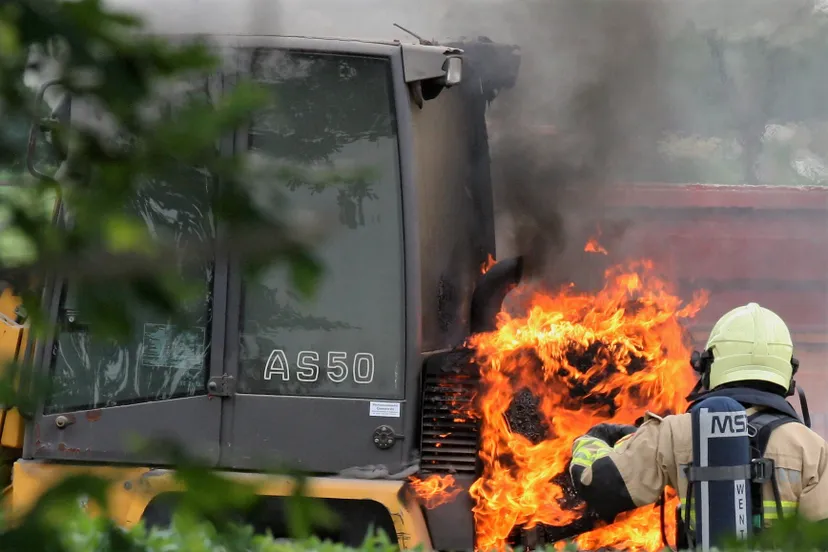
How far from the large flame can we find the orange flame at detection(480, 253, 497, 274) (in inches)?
42.6

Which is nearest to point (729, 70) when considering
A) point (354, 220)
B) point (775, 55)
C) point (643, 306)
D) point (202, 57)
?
point (775, 55)

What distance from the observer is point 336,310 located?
425 centimetres

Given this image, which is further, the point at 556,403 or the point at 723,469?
the point at 556,403

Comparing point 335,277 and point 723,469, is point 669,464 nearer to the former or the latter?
point 723,469

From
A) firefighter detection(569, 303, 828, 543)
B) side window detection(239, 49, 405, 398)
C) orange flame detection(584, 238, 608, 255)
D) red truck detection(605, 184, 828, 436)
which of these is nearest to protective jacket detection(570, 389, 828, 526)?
firefighter detection(569, 303, 828, 543)

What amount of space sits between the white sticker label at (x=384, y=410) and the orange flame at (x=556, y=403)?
320 millimetres

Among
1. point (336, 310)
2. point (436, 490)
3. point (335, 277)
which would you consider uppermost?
point (335, 277)

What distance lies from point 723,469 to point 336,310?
179 cm

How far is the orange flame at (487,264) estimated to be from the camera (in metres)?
5.54

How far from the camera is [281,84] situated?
14.0 feet

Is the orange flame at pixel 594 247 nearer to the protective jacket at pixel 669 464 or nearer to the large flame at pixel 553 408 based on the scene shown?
the large flame at pixel 553 408

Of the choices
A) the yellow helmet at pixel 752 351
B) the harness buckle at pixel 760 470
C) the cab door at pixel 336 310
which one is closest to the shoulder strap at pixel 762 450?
the harness buckle at pixel 760 470

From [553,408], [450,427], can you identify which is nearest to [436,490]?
[450,427]

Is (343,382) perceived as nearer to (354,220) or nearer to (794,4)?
(354,220)
